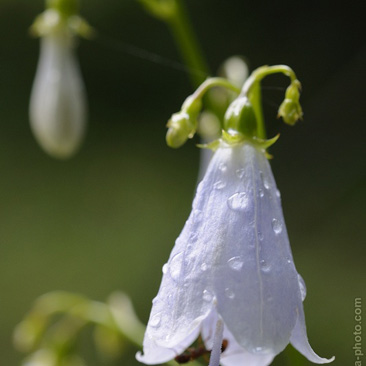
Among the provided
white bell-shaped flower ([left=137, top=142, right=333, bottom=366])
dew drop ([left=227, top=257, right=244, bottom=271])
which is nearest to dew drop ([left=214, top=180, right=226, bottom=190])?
white bell-shaped flower ([left=137, top=142, right=333, bottom=366])

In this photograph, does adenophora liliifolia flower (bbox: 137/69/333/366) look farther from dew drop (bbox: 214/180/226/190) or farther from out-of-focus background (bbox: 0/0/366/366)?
out-of-focus background (bbox: 0/0/366/366)

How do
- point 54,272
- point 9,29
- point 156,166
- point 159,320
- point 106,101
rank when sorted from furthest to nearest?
point 9,29, point 106,101, point 156,166, point 54,272, point 159,320

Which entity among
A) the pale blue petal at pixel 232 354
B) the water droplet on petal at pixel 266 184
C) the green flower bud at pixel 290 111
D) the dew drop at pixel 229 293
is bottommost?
the pale blue petal at pixel 232 354

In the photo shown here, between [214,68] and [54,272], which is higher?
[214,68]

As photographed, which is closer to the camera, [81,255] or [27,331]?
[27,331]

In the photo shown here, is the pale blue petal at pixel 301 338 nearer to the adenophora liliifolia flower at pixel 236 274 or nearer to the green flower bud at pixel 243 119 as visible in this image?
the adenophora liliifolia flower at pixel 236 274

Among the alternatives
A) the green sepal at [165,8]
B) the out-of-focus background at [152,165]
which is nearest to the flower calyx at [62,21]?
the green sepal at [165,8]

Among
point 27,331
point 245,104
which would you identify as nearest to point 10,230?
point 27,331

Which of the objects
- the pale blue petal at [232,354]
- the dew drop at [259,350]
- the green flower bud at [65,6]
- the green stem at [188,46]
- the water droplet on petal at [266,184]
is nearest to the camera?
the dew drop at [259,350]

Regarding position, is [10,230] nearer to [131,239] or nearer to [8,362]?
[131,239]
